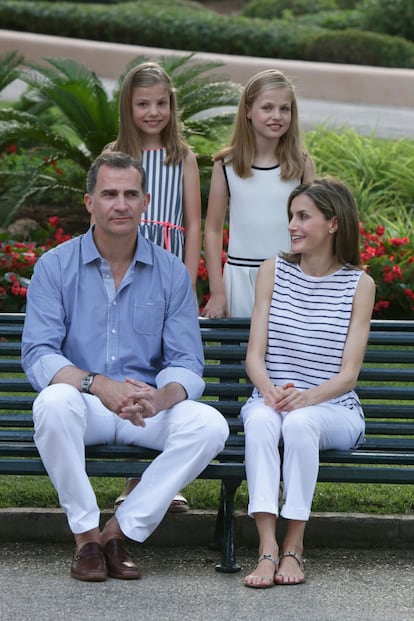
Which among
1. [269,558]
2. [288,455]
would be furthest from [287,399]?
[269,558]

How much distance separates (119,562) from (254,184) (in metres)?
1.91

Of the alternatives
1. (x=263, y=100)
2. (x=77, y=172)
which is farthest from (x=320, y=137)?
(x=263, y=100)

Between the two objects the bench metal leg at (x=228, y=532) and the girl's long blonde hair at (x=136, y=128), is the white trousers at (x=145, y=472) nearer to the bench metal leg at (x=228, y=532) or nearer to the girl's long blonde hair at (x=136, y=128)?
the bench metal leg at (x=228, y=532)

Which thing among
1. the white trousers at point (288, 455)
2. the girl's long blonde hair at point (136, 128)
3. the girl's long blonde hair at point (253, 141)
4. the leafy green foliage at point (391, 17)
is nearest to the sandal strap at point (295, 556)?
the white trousers at point (288, 455)

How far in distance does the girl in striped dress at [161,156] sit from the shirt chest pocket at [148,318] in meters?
0.69

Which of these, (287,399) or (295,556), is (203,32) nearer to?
(287,399)

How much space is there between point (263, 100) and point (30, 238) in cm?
406

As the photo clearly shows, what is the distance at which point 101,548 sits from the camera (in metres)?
4.51

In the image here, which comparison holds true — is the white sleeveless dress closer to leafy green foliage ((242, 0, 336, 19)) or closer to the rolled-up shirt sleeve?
the rolled-up shirt sleeve

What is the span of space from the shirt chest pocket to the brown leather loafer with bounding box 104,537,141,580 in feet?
2.76

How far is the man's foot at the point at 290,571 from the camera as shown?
14.6 feet

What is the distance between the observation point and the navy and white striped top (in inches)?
191

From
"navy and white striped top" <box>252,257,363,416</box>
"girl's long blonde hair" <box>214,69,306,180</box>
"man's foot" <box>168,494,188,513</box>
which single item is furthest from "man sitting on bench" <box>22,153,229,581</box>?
"girl's long blonde hair" <box>214,69,306,180</box>

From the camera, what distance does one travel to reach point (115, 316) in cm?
481
